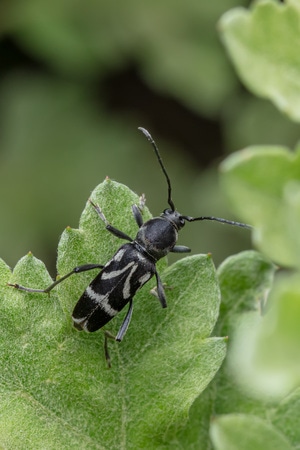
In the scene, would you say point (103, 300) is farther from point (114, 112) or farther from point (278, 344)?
point (114, 112)

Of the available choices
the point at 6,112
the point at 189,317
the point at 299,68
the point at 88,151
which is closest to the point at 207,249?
the point at 88,151

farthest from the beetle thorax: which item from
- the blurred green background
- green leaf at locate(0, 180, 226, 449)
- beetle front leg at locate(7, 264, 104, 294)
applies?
the blurred green background

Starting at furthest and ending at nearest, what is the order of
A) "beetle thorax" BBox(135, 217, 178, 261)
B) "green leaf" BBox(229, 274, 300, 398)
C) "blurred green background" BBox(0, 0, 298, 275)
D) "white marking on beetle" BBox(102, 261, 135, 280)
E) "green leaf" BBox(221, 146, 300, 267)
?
"blurred green background" BBox(0, 0, 298, 275) < "beetle thorax" BBox(135, 217, 178, 261) < "white marking on beetle" BBox(102, 261, 135, 280) < "green leaf" BBox(221, 146, 300, 267) < "green leaf" BBox(229, 274, 300, 398)

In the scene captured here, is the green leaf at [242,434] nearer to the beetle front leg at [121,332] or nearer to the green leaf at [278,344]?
the green leaf at [278,344]

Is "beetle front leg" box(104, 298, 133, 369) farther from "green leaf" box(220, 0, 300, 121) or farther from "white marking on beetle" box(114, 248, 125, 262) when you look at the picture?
"green leaf" box(220, 0, 300, 121)

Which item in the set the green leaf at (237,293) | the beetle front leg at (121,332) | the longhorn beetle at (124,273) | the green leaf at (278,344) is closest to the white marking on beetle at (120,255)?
the longhorn beetle at (124,273)

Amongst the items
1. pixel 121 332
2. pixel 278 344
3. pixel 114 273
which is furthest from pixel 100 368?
pixel 278 344

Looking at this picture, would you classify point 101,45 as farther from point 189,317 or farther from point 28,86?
point 189,317
